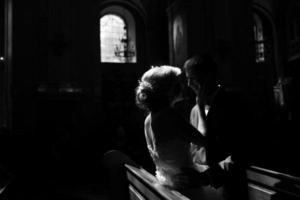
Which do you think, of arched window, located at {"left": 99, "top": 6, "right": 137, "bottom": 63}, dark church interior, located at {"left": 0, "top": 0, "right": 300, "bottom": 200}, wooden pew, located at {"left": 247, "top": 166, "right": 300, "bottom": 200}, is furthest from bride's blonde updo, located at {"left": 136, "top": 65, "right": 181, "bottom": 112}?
arched window, located at {"left": 99, "top": 6, "right": 137, "bottom": 63}

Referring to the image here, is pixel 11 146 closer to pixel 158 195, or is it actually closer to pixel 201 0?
pixel 158 195

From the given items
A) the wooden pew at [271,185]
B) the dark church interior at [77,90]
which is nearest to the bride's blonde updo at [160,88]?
the wooden pew at [271,185]

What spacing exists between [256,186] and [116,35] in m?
13.7

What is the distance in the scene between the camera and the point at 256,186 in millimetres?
2594

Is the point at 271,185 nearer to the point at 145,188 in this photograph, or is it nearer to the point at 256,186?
the point at 256,186

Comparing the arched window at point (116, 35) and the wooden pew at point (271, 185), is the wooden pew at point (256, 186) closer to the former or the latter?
the wooden pew at point (271, 185)

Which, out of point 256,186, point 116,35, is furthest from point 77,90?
point 116,35

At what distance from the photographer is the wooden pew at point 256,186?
202cm

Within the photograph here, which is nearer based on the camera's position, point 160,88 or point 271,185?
point 160,88

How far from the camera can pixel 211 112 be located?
6.75 ft

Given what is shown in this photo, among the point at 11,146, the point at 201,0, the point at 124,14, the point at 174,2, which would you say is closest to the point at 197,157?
the point at 11,146

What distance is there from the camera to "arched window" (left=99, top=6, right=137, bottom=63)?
597 inches

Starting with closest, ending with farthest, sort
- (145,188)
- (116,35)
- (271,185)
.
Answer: (145,188)
(271,185)
(116,35)

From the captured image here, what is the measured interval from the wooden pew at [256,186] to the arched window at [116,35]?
12842 millimetres
